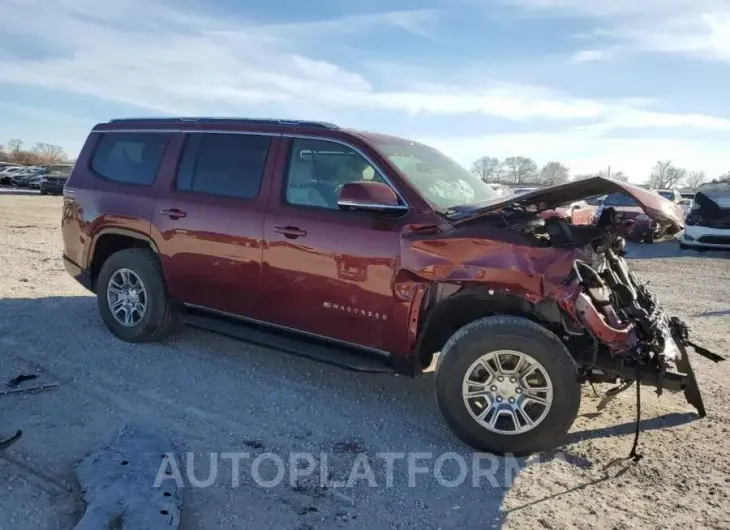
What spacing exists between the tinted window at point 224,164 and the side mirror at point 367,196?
3.55 feet

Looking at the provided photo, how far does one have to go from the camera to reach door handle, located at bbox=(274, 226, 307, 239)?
4.44 meters

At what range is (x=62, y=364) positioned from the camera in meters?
4.93

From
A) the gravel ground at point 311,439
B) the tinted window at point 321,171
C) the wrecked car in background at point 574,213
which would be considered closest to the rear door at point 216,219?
the tinted window at point 321,171

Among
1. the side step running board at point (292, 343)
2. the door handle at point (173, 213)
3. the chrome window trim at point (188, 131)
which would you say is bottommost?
the side step running board at point (292, 343)

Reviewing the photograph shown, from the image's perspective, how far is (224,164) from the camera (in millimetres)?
5055

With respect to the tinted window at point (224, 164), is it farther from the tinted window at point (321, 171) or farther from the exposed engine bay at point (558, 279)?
the exposed engine bay at point (558, 279)

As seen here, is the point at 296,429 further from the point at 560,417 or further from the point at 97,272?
the point at 97,272

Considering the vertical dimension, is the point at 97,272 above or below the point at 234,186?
below

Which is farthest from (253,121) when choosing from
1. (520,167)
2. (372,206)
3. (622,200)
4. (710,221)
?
(520,167)

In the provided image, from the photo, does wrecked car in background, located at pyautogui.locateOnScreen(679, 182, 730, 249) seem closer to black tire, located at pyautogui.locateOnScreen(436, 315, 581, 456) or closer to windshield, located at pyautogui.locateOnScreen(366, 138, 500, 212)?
windshield, located at pyautogui.locateOnScreen(366, 138, 500, 212)

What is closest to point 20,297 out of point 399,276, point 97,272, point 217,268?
point 97,272

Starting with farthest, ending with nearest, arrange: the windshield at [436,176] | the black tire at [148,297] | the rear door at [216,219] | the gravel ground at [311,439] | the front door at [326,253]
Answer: the black tire at [148,297] < the rear door at [216,219] < the windshield at [436,176] < the front door at [326,253] < the gravel ground at [311,439]

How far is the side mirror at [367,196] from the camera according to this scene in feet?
12.9

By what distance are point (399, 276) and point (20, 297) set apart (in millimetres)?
5179
